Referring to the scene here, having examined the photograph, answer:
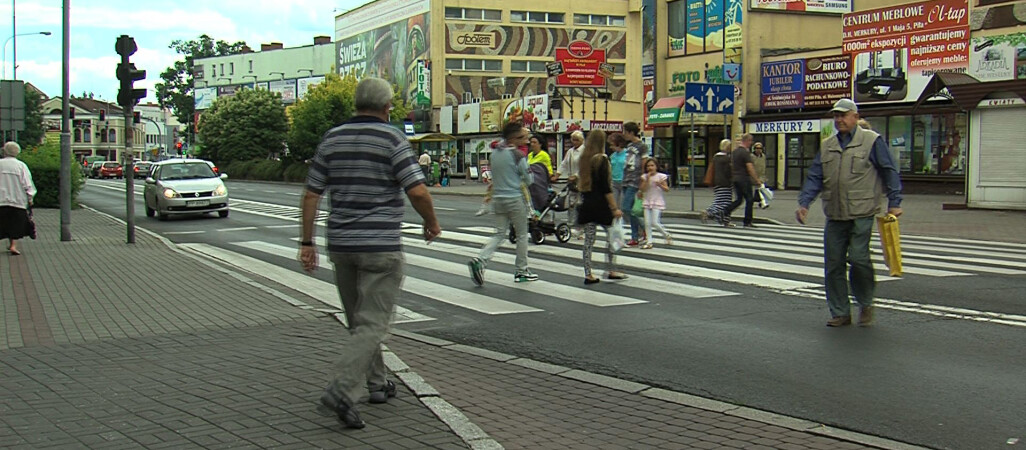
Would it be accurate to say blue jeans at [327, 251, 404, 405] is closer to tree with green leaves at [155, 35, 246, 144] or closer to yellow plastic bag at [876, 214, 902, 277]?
yellow plastic bag at [876, 214, 902, 277]

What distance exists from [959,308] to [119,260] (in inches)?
422

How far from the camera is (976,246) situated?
1567cm

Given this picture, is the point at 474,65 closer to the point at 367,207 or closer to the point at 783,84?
the point at 783,84

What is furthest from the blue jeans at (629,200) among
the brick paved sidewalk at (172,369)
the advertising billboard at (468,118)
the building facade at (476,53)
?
the advertising billboard at (468,118)

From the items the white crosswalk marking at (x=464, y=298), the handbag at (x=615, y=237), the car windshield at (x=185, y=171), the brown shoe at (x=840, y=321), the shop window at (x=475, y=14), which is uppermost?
the shop window at (x=475, y=14)

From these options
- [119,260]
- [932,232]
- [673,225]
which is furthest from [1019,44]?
[119,260]

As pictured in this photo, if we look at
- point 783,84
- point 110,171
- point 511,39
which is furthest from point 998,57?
point 110,171

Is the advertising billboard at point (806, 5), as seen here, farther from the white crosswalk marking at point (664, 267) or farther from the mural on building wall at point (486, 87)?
the mural on building wall at point (486, 87)

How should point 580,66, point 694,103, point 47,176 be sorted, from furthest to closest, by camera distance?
point 580,66
point 47,176
point 694,103

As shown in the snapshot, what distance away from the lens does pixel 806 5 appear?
41781mm

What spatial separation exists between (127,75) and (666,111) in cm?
2948

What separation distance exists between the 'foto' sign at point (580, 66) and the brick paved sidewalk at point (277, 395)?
A: 135 ft

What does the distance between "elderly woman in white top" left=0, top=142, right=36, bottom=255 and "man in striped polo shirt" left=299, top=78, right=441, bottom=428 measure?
34.0ft

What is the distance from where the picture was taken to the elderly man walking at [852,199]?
805cm
